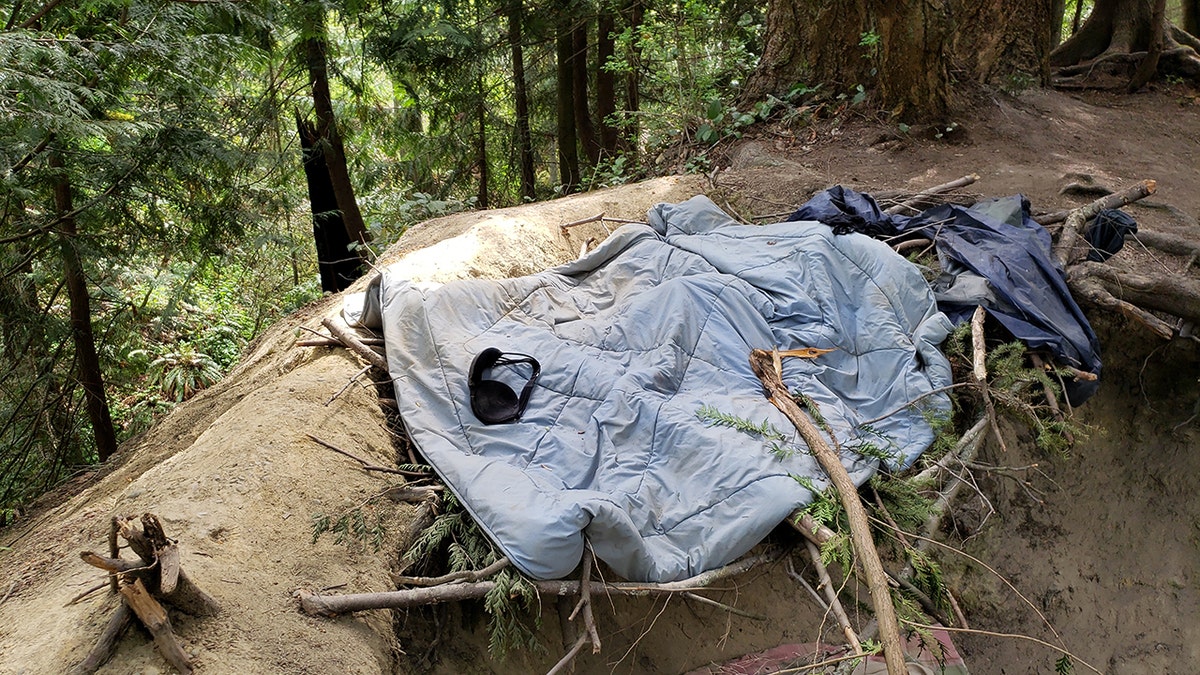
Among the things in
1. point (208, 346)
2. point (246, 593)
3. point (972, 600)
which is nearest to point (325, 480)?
point (246, 593)

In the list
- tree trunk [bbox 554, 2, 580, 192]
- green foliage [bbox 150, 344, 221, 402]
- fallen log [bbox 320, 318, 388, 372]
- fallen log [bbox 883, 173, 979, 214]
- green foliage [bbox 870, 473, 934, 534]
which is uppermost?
tree trunk [bbox 554, 2, 580, 192]

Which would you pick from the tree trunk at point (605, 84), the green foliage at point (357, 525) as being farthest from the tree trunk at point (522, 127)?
the green foliage at point (357, 525)

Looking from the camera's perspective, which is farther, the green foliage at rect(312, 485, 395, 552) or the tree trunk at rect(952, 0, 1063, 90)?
the tree trunk at rect(952, 0, 1063, 90)

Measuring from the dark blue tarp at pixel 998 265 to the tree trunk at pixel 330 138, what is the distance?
520 centimetres

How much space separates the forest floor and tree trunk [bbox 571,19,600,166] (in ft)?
9.62

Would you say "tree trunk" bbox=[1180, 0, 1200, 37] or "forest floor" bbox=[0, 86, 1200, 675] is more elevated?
"tree trunk" bbox=[1180, 0, 1200, 37]

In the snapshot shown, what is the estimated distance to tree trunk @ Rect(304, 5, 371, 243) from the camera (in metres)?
7.63

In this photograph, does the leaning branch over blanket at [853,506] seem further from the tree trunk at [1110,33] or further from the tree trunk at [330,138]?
the tree trunk at [1110,33]

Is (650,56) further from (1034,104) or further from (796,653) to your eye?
(796,653)

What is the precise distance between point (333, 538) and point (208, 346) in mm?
7763

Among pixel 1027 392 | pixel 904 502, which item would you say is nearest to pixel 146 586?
pixel 904 502

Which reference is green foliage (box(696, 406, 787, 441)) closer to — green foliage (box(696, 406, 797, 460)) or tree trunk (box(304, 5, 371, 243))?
green foliage (box(696, 406, 797, 460))

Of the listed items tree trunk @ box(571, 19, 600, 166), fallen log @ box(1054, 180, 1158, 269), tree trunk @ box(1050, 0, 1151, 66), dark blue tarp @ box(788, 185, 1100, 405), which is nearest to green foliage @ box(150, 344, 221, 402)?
tree trunk @ box(571, 19, 600, 166)

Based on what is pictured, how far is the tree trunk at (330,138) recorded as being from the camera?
7.63 metres
